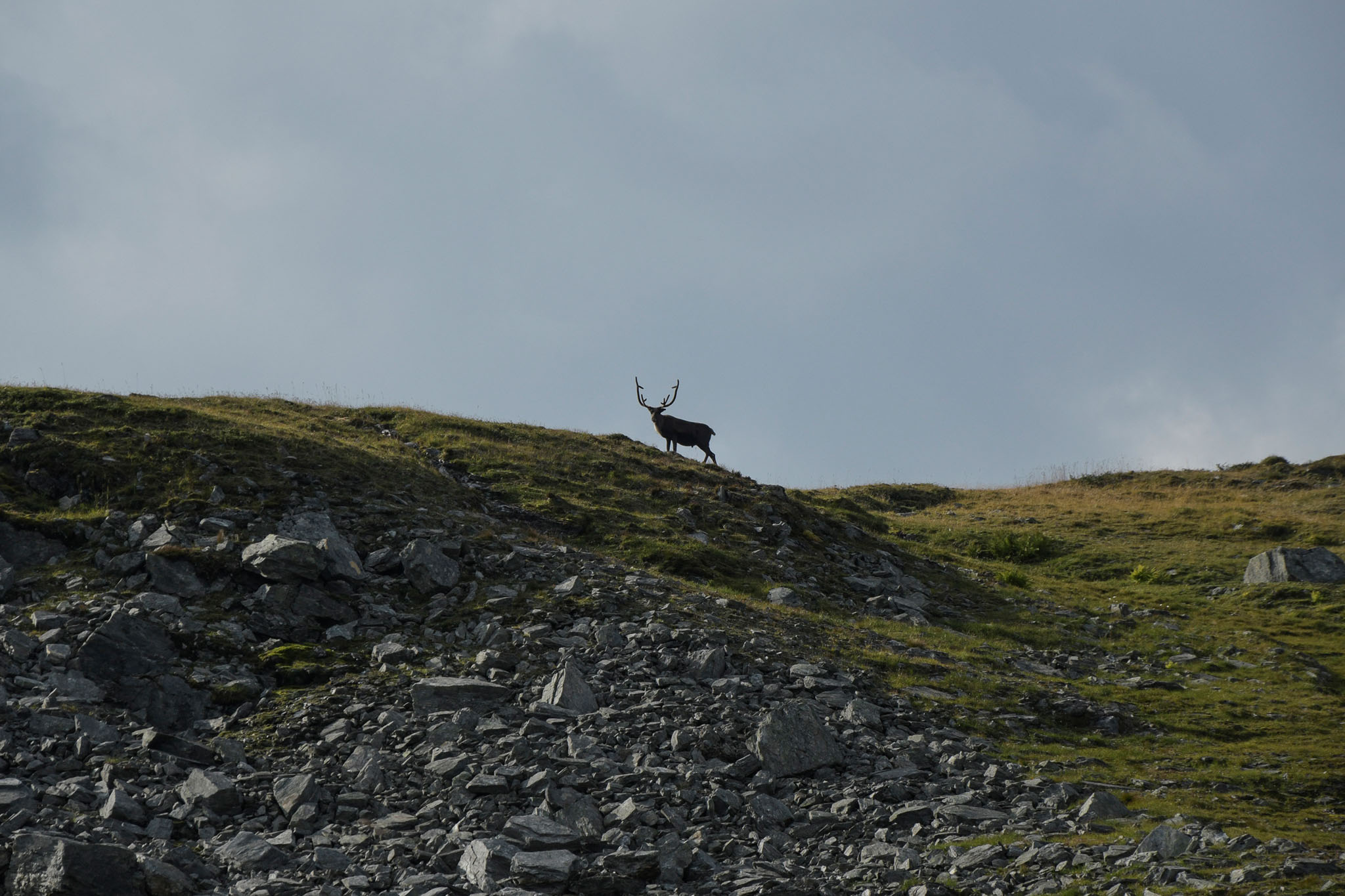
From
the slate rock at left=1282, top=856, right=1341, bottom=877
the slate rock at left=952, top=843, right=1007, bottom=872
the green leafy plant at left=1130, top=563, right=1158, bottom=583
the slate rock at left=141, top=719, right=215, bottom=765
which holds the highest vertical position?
the green leafy plant at left=1130, top=563, right=1158, bottom=583

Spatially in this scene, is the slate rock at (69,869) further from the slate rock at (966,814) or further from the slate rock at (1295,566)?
the slate rock at (1295,566)

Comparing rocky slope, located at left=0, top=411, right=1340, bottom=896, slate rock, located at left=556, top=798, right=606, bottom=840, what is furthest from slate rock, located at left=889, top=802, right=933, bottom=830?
slate rock, located at left=556, top=798, right=606, bottom=840

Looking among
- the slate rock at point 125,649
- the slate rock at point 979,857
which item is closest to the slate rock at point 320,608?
the slate rock at point 125,649

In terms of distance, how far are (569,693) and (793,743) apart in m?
3.26

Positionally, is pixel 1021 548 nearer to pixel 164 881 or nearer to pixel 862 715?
pixel 862 715

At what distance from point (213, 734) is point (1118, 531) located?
114 ft

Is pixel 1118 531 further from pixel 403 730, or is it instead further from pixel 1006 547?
pixel 403 730

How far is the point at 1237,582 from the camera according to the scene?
94.3ft

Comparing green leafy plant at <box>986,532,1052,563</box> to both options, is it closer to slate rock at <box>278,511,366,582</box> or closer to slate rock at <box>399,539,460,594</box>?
slate rock at <box>399,539,460,594</box>

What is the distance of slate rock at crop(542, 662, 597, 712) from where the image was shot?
13.4 m

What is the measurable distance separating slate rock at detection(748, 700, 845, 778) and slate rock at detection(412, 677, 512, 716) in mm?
3747

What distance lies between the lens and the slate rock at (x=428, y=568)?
1716 centimetres

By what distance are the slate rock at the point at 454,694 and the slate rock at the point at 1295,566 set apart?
24.8 m

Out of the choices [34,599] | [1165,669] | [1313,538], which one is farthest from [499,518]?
[1313,538]
